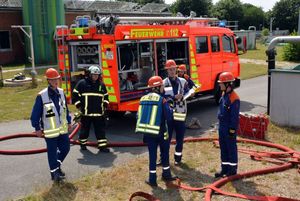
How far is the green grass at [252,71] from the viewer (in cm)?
2116

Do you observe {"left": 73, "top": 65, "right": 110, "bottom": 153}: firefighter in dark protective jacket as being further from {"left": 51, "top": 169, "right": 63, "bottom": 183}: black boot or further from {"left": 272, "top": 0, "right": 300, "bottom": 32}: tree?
{"left": 272, "top": 0, "right": 300, "bottom": 32}: tree

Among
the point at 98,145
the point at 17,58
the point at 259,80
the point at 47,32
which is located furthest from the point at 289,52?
the point at 98,145

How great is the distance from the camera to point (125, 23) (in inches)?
392

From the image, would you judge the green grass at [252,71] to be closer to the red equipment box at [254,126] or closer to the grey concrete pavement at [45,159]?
the grey concrete pavement at [45,159]

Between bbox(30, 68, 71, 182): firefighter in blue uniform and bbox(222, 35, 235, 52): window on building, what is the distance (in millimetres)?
7511

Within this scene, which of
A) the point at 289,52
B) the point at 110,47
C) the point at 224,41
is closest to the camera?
the point at 110,47

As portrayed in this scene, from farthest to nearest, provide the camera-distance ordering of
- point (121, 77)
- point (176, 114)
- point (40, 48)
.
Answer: point (40, 48)
point (121, 77)
point (176, 114)

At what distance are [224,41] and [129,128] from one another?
187 inches

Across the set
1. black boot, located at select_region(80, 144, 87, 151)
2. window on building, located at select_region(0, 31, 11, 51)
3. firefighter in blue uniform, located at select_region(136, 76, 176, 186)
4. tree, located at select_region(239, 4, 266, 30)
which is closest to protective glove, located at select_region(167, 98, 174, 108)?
firefighter in blue uniform, located at select_region(136, 76, 176, 186)

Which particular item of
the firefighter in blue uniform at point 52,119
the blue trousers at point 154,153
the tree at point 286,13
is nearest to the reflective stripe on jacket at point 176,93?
the blue trousers at point 154,153

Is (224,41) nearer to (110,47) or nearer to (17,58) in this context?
(110,47)

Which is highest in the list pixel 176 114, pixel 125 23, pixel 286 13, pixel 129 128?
pixel 286 13

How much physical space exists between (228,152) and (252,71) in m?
17.4

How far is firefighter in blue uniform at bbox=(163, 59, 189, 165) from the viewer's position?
7.17 meters
